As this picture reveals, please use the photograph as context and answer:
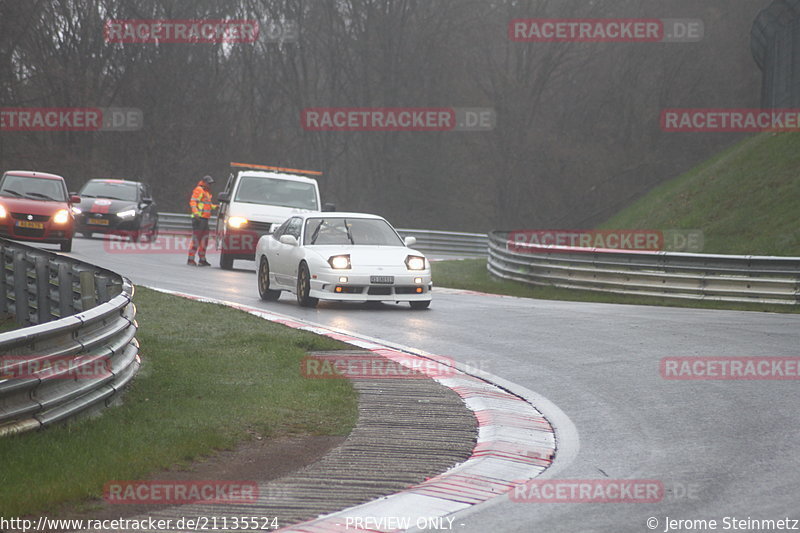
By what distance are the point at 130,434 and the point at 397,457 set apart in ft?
5.53

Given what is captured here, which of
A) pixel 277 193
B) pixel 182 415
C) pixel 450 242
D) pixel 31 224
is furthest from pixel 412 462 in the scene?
pixel 450 242

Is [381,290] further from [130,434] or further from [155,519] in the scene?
[155,519]

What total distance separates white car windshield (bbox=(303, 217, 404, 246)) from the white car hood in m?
0.35

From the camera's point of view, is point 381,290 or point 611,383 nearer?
point 611,383

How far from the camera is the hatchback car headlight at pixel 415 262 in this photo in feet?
53.4

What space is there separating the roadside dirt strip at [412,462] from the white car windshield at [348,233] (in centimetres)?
723

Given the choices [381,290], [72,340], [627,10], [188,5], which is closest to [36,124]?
[188,5]

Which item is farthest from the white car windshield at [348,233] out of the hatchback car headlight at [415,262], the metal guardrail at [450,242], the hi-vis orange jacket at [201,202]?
the metal guardrail at [450,242]

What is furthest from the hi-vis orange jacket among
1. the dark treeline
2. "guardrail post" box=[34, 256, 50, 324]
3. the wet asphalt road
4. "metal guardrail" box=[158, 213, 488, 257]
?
the dark treeline

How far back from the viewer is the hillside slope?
27578mm

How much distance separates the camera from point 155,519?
17.8 ft

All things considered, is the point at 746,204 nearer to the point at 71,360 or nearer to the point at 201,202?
the point at 201,202

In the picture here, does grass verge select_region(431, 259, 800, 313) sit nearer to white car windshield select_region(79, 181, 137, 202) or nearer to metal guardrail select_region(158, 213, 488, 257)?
white car windshield select_region(79, 181, 137, 202)

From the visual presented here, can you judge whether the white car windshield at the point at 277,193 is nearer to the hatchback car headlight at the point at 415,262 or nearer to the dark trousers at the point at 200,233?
the dark trousers at the point at 200,233
